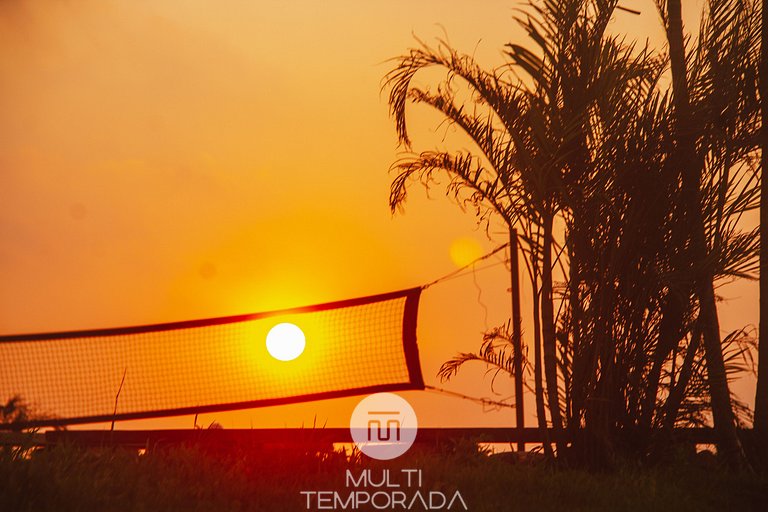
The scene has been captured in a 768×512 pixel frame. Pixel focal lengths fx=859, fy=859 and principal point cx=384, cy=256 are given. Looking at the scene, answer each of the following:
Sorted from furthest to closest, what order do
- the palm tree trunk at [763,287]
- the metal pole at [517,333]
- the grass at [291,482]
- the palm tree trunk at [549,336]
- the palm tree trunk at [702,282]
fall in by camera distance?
the metal pole at [517,333]
the palm tree trunk at [763,287]
the palm tree trunk at [702,282]
the palm tree trunk at [549,336]
the grass at [291,482]

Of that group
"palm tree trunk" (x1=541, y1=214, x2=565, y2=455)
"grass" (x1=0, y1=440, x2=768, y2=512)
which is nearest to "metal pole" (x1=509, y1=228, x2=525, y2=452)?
"palm tree trunk" (x1=541, y1=214, x2=565, y2=455)

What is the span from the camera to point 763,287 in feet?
36.2

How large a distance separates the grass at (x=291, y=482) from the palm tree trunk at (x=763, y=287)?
1272mm

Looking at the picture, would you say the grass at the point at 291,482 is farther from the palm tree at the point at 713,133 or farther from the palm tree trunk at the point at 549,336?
the palm tree at the point at 713,133

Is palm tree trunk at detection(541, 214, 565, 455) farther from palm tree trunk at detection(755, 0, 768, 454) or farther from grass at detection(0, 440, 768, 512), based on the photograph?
palm tree trunk at detection(755, 0, 768, 454)

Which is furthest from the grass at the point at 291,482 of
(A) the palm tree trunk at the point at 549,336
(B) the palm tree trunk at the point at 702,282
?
(B) the palm tree trunk at the point at 702,282

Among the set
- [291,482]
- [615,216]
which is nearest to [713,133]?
[615,216]

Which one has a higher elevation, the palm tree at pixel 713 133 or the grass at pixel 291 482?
the palm tree at pixel 713 133

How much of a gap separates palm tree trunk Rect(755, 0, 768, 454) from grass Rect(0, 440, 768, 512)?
1.27 m

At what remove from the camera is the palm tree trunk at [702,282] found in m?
10.0

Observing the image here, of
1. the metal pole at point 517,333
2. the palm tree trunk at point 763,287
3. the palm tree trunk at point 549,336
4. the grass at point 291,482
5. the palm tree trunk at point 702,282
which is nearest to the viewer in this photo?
the grass at point 291,482

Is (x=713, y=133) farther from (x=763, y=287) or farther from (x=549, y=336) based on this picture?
(x=549, y=336)

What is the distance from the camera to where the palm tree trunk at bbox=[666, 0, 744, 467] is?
10.0m

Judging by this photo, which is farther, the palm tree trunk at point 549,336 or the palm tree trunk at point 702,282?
the palm tree trunk at point 702,282
